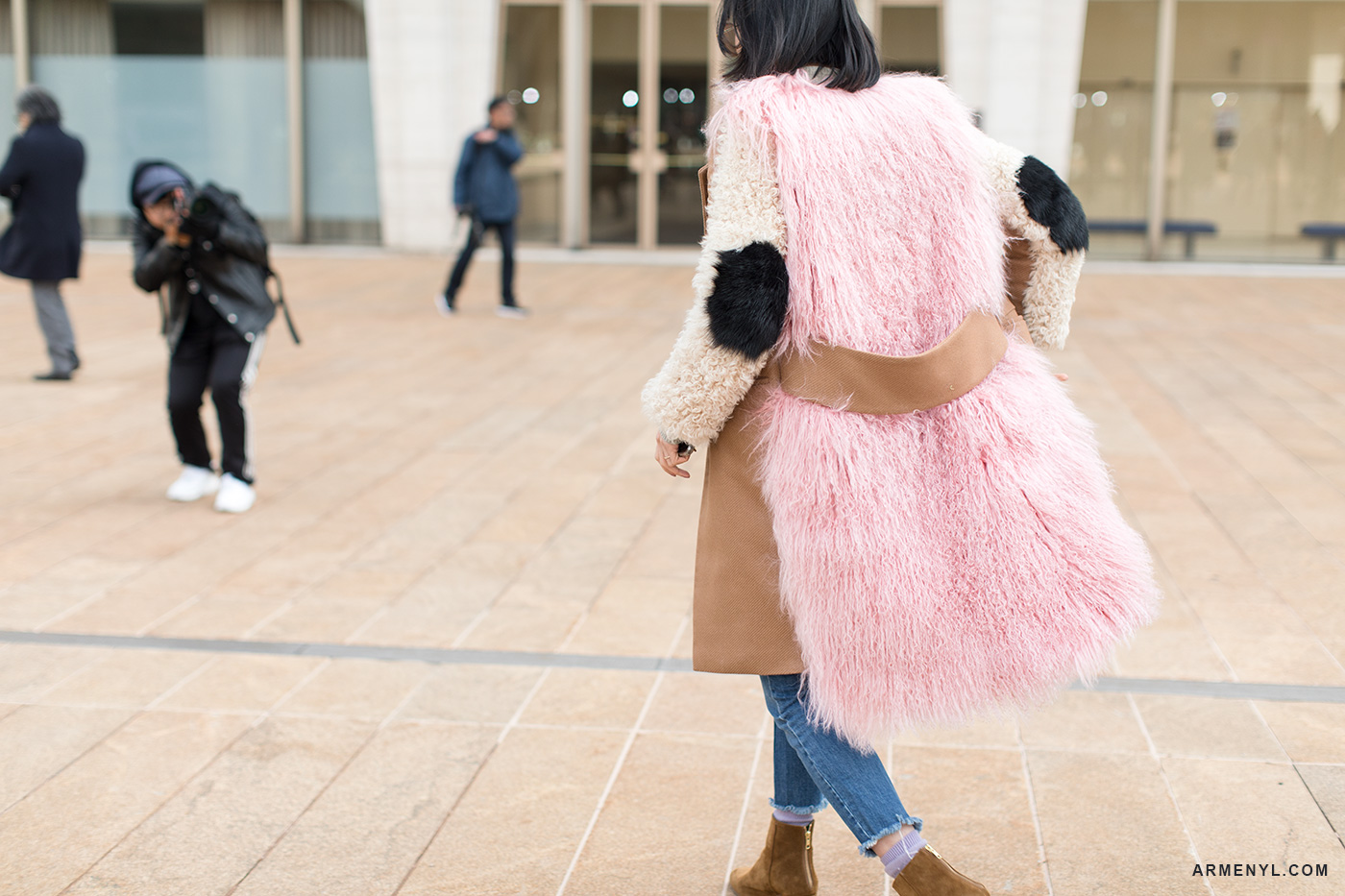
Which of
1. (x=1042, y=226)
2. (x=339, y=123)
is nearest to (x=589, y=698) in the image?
(x=1042, y=226)

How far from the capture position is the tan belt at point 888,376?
6.98 ft

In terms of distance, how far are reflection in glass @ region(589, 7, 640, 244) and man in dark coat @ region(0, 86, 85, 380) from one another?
28.9 feet

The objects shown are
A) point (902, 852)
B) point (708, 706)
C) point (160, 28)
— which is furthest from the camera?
point (160, 28)

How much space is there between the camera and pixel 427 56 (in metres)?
15.5

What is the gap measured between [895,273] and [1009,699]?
Result: 28.3 inches

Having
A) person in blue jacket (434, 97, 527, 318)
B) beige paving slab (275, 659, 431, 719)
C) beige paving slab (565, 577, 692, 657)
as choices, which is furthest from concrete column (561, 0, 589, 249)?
beige paving slab (275, 659, 431, 719)

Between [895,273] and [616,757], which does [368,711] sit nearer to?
[616,757]

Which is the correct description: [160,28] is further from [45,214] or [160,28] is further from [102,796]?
[102,796]

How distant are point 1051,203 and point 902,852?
44.4 inches

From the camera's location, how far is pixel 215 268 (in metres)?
5.38

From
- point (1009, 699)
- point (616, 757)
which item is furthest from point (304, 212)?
point (1009, 699)

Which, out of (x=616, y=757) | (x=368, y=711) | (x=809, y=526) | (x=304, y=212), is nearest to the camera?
(x=809, y=526)

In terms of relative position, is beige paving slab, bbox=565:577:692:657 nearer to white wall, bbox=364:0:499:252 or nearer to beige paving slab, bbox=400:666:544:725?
beige paving slab, bbox=400:666:544:725

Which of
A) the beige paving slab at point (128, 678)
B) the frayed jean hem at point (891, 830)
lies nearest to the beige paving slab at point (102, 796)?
the beige paving slab at point (128, 678)
